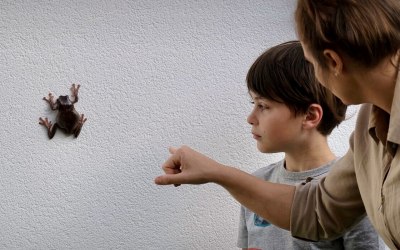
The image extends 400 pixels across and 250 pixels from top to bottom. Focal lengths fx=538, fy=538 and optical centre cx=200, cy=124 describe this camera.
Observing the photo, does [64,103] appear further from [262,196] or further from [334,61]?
[334,61]

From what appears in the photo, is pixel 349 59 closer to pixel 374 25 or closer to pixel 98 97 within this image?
pixel 374 25

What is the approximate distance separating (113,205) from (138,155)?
0.15 m

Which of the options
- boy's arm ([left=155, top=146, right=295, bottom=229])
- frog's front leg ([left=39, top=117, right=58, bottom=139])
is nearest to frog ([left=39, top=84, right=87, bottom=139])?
frog's front leg ([left=39, top=117, right=58, bottom=139])

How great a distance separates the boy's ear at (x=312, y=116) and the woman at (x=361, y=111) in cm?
34

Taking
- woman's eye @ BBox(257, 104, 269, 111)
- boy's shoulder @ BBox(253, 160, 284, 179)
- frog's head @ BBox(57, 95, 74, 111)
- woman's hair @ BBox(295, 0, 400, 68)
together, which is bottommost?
boy's shoulder @ BBox(253, 160, 284, 179)

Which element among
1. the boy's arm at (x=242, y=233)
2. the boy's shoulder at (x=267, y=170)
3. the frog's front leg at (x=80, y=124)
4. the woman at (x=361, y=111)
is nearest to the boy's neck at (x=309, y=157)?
the boy's shoulder at (x=267, y=170)

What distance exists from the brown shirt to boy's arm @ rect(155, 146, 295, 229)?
24 millimetres

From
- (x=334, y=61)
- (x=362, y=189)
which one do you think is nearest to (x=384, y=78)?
(x=334, y=61)

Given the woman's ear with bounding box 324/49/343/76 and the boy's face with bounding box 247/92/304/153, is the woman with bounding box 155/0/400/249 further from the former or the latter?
the boy's face with bounding box 247/92/304/153

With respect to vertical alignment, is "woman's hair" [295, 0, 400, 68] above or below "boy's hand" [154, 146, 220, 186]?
above

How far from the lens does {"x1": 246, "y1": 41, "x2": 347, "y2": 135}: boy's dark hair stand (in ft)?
4.50

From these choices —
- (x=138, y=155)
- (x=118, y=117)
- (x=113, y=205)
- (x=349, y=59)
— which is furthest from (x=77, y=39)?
(x=349, y=59)

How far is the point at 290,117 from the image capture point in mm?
1373

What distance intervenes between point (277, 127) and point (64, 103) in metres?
0.56
